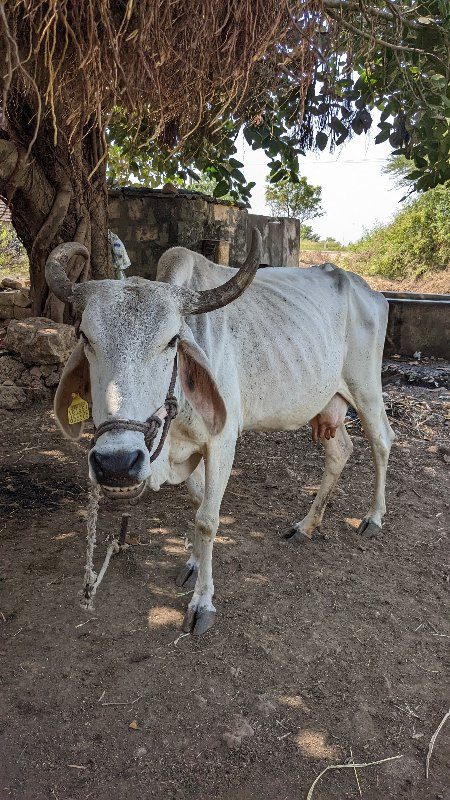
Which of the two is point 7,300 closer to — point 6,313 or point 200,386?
point 6,313

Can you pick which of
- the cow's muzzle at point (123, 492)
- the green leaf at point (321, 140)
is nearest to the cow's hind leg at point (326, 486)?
the cow's muzzle at point (123, 492)

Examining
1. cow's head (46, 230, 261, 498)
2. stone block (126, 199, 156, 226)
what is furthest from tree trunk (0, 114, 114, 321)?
cow's head (46, 230, 261, 498)

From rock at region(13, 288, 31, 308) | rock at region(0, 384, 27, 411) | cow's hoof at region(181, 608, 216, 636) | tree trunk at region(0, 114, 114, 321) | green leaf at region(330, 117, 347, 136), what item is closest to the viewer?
cow's hoof at region(181, 608, 216, 636)

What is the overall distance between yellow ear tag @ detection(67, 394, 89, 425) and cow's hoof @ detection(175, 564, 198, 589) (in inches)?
38.3

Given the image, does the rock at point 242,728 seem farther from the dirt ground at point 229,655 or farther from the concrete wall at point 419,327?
the concrete wall at point 419,327

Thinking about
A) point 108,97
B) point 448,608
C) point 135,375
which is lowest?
point 448,608

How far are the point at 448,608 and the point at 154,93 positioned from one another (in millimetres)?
3061

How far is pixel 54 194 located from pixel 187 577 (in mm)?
3440

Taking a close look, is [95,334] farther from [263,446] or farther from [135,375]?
[263,446]

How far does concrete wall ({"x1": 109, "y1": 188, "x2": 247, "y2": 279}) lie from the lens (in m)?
7.45

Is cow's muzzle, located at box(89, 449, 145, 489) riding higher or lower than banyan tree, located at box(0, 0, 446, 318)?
lower

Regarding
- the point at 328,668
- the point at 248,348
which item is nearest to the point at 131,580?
the point at 328,668

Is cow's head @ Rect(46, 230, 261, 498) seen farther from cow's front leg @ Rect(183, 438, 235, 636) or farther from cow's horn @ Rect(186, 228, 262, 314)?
cow's front leg @ Rect(183, 438, 235, 636)

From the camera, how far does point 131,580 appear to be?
3.31 metres
